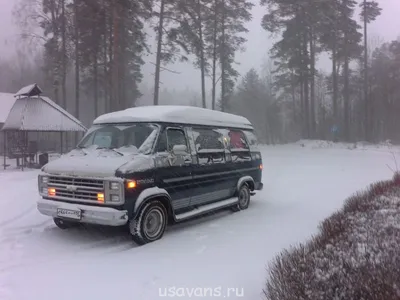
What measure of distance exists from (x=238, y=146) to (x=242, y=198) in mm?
1363

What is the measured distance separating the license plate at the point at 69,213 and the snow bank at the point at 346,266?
335 cm

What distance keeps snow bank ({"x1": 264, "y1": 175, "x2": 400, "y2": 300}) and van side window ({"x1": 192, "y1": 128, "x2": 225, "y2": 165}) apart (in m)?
3.10

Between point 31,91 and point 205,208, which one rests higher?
point 31,91

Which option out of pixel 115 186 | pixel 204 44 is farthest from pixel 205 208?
pixel 204 44

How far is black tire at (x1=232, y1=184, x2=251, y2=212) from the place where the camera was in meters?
8.97

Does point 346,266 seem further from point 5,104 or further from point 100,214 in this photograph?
point 5,104

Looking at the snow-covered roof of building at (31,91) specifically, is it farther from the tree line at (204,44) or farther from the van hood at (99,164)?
the van hood at (99,164)

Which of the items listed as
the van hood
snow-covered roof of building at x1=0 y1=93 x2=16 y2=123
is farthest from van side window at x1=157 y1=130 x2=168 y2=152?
snow-covered roof of building at x1=0 y1=93 x2=16 y2=123

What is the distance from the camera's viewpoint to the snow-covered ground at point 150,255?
4.30 meters

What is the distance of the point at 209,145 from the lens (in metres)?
7.90

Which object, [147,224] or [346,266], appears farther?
[147,224]

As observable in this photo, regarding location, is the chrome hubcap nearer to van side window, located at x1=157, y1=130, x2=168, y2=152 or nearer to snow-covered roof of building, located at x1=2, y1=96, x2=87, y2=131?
van side window, located at x1=157, y1=130, x2=168, y2=152

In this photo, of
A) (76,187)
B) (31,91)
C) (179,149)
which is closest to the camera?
(76,187)

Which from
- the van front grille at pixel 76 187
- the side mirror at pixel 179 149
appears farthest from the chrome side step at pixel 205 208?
the van front grille at pixel 76 187
